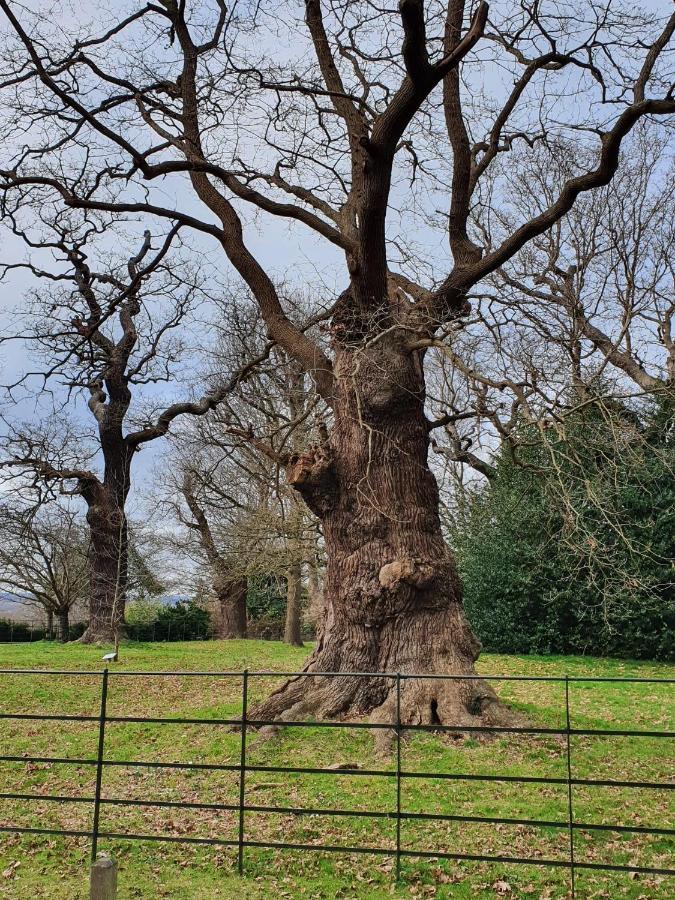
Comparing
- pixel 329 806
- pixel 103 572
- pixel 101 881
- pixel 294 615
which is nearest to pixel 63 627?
pixel 103 572

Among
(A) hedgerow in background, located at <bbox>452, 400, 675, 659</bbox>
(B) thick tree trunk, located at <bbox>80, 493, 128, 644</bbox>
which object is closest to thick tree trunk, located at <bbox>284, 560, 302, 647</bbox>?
(B) thick tree trunk, located at <bbox>80, 493, 128, 644</bbox>

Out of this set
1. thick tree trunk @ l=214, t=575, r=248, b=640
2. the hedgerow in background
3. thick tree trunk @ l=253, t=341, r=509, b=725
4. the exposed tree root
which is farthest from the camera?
thick tree trunk @ l=214, t=575, r=248, b=640

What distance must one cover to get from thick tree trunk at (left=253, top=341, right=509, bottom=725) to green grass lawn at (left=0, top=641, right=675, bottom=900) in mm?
423

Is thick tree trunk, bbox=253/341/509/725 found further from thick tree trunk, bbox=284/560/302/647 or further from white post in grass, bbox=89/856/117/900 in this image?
thick tree trunk, bbox=284/560/302/647

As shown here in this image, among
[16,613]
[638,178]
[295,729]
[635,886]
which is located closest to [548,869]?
[635,886]

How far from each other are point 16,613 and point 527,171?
23.7m

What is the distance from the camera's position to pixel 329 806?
614 cm

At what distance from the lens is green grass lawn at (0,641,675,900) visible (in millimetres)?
4801

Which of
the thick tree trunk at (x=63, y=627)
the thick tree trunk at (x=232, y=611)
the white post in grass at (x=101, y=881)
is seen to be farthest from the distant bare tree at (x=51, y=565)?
the white post in grass at (x=101, y=881)

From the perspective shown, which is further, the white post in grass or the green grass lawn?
the green grass lawn

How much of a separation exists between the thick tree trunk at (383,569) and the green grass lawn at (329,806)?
0.42 metres

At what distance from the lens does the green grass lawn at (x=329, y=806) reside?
4801mm

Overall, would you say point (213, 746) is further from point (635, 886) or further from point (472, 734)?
point (635, 886)

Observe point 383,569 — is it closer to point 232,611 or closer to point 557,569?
point 557,569
